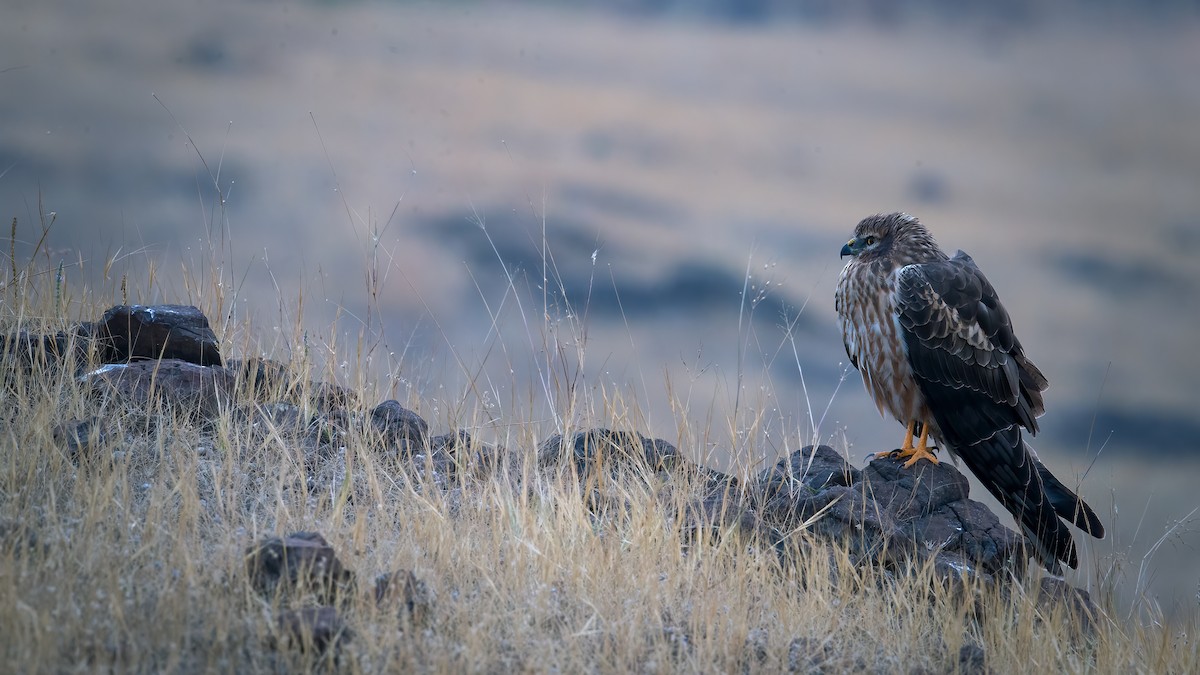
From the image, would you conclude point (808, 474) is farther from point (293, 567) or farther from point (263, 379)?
point (263, 379)

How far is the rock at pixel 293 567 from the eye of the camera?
375cm

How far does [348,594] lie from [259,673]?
1.73 feet

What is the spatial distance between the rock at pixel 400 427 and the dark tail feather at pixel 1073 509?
10.6 feet

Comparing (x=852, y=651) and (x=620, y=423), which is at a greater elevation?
(x=620, y=423)

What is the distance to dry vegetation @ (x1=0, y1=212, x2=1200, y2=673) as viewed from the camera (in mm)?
3527

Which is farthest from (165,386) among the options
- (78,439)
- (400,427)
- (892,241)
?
(892,241)

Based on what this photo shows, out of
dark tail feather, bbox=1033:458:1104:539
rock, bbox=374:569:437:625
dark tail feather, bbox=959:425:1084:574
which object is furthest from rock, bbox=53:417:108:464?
dark tail feather, bbox=1033:458:1104:539

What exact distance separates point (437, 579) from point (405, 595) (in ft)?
0.94

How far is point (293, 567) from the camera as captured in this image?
377 cm

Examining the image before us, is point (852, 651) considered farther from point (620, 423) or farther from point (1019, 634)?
point (620, 423)

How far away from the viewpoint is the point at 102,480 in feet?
15.6

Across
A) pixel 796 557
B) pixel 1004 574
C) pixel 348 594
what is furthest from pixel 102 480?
pixel 1004 574

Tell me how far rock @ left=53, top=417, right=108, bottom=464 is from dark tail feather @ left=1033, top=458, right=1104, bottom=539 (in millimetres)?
4563

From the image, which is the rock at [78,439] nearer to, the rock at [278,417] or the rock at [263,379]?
the rock at [278,417]
